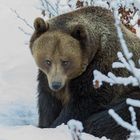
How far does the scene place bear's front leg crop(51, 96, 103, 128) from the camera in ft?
17.7

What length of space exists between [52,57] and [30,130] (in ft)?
3.80

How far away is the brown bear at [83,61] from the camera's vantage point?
5.13 m

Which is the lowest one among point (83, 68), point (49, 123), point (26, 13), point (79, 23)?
point (49, 123)

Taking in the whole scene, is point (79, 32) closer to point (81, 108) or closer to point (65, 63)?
point (65, 63)

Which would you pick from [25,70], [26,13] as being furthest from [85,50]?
[26,13]

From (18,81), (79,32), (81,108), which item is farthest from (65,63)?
(18,81)

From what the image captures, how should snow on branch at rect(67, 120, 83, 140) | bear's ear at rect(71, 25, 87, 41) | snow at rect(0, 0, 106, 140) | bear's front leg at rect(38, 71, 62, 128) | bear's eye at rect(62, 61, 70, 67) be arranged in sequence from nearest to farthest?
snow on branch at rect(67, 120, 83, 140) → snow at rect(0, 0, 106, 140) → bear's ear at rect(71, 25, 87, 41) → bear's eye at rect(62, 61, 70, 67) → bear's front leg at rect(38, 71, 62, 128)

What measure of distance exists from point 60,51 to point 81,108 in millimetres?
642

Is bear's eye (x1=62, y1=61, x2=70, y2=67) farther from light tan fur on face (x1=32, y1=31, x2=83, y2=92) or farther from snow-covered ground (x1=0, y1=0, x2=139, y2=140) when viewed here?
snow-covered ground (x1=0, y1=0, x2=139, y2=140)

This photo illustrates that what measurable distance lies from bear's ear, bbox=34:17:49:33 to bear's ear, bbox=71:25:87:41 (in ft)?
0.90

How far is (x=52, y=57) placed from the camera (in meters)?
5.17

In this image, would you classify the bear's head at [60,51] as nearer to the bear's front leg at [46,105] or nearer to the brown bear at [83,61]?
the brown bear at [83,61]

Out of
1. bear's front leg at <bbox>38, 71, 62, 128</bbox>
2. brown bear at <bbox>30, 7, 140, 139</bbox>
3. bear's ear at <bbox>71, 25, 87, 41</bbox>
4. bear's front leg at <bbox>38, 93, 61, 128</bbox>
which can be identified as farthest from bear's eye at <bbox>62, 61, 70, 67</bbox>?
bear's front leg at <bbox>38, 93, 61, 128</bbox>

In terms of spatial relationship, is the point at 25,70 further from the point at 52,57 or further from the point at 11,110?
the point at 52,57
